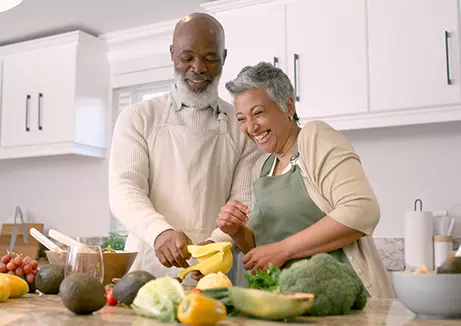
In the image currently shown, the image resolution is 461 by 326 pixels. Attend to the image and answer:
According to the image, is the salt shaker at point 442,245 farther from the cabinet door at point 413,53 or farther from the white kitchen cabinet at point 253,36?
the white kitchen cabinet at point 253,36

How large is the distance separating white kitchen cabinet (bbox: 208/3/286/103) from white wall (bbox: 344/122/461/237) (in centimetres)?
70

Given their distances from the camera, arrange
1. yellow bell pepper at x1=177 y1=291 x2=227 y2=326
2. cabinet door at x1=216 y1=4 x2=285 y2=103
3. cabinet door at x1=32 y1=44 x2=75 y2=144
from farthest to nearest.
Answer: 1. cabinet door at x1=32 y1=44 x2=75 y2=144
2. cabinet door at x1=216 y1=4 x2=285 y2=103
3. yellow bell pepper at x1=177 y1=291 x2=227 y2=326

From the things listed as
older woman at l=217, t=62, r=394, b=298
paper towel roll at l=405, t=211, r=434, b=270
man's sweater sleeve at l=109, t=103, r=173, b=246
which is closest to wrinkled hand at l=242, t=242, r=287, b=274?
older woman at l=217, t=62, r=394, b=298

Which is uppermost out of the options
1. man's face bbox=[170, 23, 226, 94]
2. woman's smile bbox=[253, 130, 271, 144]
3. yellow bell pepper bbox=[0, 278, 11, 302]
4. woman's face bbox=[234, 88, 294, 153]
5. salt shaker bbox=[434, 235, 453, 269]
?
man's face bbox=[170, 23, 226, 94]

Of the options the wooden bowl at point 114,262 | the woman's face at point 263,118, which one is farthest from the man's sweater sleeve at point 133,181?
the woman's face at point 263,118

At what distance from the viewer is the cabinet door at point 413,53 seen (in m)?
3.28

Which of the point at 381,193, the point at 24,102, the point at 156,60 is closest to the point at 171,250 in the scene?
the point at 381,193

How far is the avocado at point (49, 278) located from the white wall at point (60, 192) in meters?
3.18

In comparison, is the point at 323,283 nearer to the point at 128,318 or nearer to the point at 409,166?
the point at 128,318

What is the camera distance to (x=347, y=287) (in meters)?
1.22

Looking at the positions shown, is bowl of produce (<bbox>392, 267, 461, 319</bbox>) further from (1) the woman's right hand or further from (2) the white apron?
(2) the white apron

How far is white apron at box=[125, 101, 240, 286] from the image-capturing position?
212cm

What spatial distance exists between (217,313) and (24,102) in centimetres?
416

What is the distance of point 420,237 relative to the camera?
3420 millimetres
